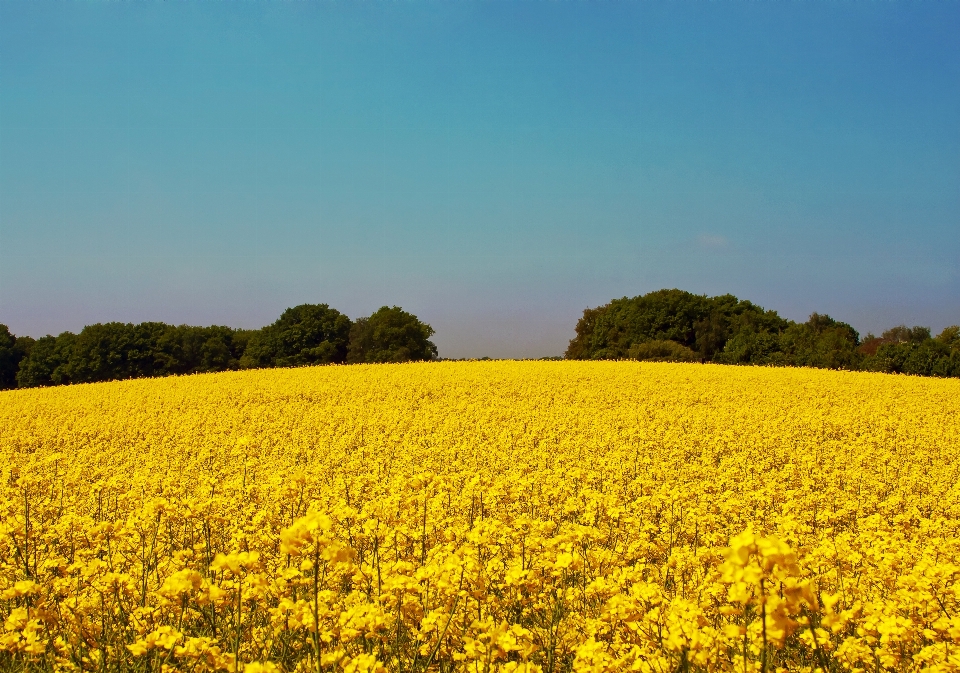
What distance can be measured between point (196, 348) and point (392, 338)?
19390 millimetres

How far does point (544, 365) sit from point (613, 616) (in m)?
24.9

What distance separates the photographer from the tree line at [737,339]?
33.1 m

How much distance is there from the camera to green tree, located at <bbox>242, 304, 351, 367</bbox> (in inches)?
1842

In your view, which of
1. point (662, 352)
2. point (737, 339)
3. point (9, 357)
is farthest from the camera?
point (9, 357)

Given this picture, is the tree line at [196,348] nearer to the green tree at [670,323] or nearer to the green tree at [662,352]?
the green tree at [670,323]

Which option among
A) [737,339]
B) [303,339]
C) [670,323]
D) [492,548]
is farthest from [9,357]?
[492,548]

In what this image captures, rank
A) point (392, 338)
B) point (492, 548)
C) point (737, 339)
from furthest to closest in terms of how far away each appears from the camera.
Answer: point (392, 338) → point (737, 339) → point (492, 548)

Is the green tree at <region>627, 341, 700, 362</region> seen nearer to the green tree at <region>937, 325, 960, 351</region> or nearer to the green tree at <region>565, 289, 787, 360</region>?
the green tree at <region>565, 289, 787, 360</region>

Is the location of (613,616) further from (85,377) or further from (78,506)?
(85,377)

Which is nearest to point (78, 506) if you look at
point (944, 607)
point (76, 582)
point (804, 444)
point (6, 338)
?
point (76, 582)

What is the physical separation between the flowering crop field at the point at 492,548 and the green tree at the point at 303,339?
32842 millimetres

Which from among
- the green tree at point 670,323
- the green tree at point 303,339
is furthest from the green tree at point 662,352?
the green tree at point 303,339

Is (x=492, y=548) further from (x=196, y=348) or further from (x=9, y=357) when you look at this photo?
(x=9, y=357)

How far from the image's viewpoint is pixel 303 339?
4812 centimetres
